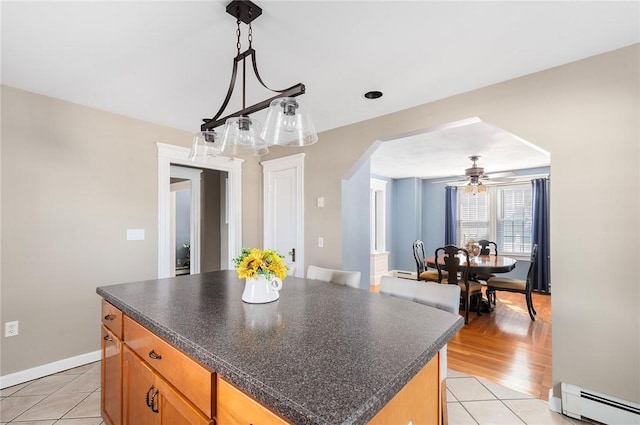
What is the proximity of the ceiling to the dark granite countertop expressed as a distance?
1472mm

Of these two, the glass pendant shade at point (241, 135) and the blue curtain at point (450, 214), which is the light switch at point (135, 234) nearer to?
the glass pendant shade at point (241, 135)

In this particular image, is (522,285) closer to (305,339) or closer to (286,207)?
(286,207)

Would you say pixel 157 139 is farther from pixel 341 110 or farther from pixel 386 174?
pixel 386 174

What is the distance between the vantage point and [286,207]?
392cm

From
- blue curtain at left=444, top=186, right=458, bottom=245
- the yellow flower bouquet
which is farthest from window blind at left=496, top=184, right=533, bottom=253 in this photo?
the yellow flower bouquet

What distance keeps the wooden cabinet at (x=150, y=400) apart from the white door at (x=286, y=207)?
7.22 ft

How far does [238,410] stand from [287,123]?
3.94ft

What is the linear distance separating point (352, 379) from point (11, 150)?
3137 mm

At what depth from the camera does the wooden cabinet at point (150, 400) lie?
107cm

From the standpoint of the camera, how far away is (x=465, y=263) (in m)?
4.12

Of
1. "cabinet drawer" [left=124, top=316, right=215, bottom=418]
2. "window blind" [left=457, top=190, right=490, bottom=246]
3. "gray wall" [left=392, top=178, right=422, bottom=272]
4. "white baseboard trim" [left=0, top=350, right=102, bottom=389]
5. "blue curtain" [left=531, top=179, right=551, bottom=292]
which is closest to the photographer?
"cabinet drawer" [left=124, top=316, right=215, bottom=418]

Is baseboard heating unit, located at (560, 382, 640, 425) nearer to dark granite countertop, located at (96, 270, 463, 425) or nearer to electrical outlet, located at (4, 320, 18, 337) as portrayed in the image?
dark granite countertop, located at (96, 270, 463, 425)

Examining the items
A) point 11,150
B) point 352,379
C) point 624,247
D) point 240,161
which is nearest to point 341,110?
point 240,161

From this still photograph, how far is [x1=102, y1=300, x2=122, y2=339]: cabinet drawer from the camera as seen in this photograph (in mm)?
1619
